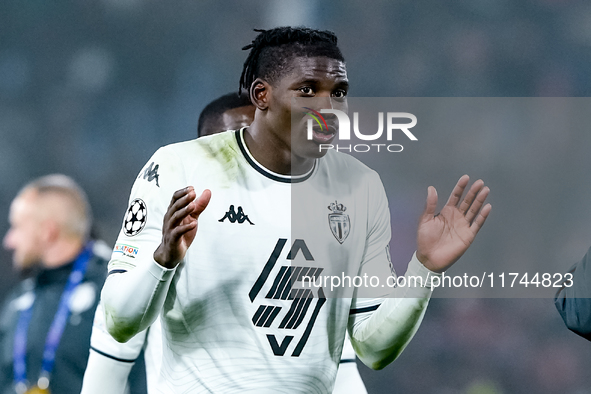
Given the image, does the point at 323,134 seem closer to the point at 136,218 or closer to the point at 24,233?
the point at 136,218

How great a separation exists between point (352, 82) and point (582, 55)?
178 cm

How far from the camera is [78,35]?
4.71m

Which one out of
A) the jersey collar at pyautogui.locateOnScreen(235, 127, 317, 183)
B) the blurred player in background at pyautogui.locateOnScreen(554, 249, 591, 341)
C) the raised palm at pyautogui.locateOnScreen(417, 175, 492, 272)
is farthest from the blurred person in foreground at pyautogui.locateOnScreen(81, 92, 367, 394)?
the blurred player in background at pyautogui.locateOnScreen(554, 249, 591, 341)

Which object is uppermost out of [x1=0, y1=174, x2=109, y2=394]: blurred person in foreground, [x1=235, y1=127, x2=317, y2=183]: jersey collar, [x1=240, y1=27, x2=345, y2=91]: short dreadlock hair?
[x1=240, y1=27, x2=345, y2=91]: short dreadlock hair

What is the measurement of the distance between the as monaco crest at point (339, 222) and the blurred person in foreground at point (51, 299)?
6.87 feet

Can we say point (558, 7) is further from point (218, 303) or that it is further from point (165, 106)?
point (218, 303)

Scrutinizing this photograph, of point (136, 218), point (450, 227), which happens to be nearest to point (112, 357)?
point (136, 218)

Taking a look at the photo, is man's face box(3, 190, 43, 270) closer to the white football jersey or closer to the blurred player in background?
the white football jersey

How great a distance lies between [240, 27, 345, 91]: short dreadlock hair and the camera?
2.31 meters

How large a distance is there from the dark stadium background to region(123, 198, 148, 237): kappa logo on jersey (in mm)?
2517

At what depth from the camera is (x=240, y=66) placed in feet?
15.7

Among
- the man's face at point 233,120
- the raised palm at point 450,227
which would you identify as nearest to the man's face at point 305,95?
the raised palm at point 450,227

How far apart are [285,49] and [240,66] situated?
8.28 ft

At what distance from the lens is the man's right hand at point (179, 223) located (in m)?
1.78
